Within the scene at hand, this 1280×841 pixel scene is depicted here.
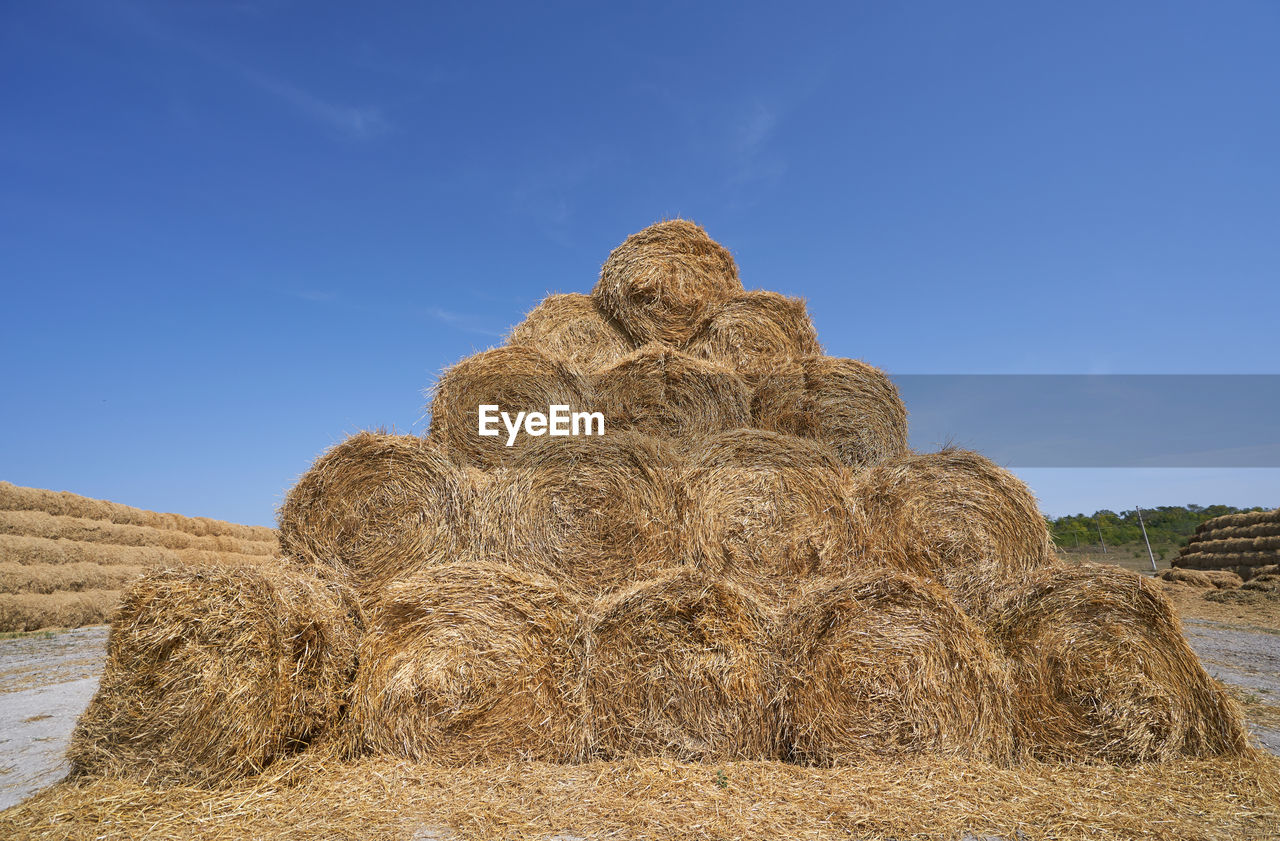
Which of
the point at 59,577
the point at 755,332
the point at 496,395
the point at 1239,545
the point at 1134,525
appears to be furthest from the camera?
the point at 1134,525

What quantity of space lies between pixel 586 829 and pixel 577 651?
94 centimetres

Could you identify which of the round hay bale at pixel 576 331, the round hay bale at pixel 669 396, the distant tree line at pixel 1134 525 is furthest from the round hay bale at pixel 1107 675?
the distant tree line at pixel 1134 525

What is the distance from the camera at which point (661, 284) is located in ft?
18.9

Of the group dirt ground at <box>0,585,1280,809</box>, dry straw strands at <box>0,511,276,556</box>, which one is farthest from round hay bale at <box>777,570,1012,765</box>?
dry straw strands at <box>0,511,276,556</box>

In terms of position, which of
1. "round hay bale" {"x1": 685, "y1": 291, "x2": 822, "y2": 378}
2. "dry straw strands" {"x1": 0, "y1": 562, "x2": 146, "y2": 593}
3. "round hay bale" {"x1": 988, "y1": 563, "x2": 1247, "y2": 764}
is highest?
"round hay bale" {"x1": 685, "y1": 291, "x2": 822, "y2": 378}

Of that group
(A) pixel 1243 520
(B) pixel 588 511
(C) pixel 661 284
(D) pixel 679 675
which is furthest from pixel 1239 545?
(B) pixel 588 511

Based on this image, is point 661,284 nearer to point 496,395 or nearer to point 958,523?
point 496,395

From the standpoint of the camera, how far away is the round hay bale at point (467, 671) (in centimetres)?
339

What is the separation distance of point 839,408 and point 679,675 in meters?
2.24

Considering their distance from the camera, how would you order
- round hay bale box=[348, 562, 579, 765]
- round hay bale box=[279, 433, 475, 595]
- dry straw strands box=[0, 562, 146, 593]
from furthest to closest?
dry straw strands box=[0, 562, 146, 593], round hay bale box=[279, 433, 475, 595], round hay bale box=[348, 562, 579, 765]

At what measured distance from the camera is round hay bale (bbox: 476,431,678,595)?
396 centimetres

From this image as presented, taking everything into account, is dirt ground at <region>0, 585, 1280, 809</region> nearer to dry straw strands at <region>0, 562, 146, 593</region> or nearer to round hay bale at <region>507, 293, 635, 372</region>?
dry straw strands at <region>0, 562, 146, 593</region>

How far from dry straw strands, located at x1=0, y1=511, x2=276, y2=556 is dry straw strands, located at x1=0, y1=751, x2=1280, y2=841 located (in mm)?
9820

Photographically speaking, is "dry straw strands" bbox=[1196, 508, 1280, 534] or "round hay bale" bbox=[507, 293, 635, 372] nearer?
"round hay bale" bbox=[507, 293, 635, 372]
